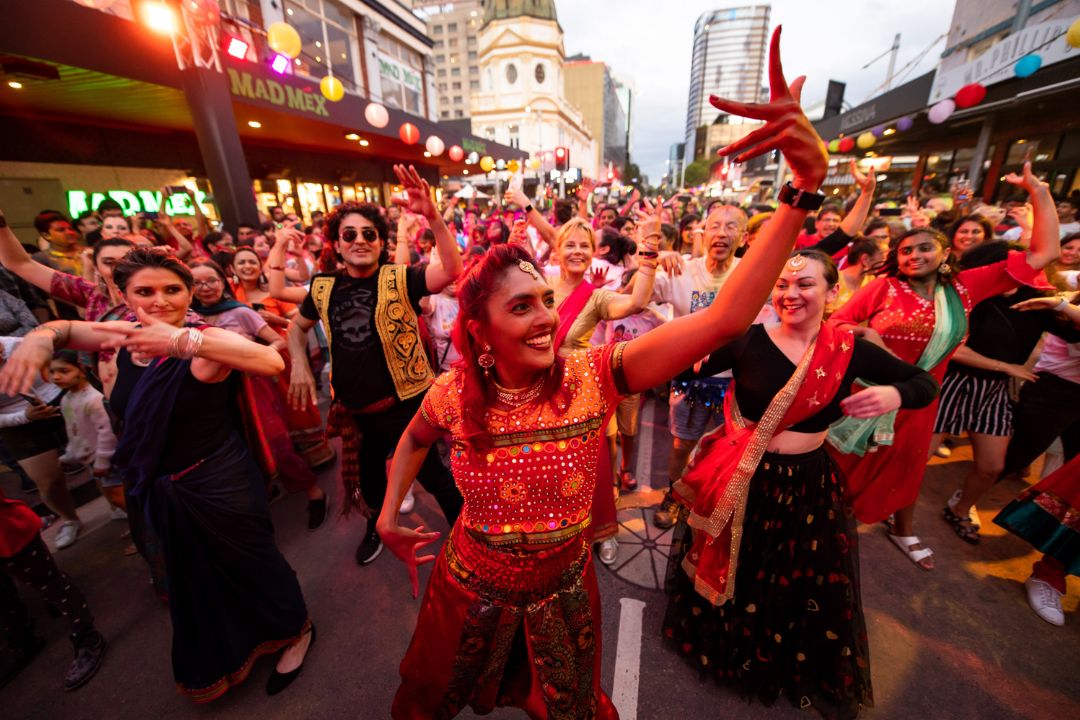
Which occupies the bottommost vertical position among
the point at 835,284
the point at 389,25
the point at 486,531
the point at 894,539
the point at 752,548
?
the point at 894,539

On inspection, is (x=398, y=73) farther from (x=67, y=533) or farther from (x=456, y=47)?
(x=456, y=47)

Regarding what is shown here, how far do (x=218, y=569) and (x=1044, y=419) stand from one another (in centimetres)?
570

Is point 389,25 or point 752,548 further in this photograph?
point 389,25

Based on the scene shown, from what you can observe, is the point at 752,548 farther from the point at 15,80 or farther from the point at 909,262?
the point at 15,80

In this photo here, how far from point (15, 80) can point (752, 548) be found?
11430 millimetres

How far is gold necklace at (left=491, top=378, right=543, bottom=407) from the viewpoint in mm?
1479

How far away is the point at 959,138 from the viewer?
16688 millimetres

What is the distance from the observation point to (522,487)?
1450mm

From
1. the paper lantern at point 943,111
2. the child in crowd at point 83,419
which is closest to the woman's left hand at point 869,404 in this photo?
the child in crowd at point 83,419

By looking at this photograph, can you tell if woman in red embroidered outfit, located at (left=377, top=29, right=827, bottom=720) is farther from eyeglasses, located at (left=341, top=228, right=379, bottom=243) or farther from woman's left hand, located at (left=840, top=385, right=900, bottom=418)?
Result: eyeglasses, located at (left=341, top=228, right=379, bottom=243)

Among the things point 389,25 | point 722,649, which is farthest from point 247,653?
point 389,25

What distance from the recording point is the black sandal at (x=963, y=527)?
334cm

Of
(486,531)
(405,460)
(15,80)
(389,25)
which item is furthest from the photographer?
(389,25)

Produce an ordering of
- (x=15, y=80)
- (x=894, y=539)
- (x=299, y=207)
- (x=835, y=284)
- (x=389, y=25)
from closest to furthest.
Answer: (x=835, y=284) < (x=894, y=539) < (x=15, y=80) < (x=299, y=207) < (x=389, y=25)
